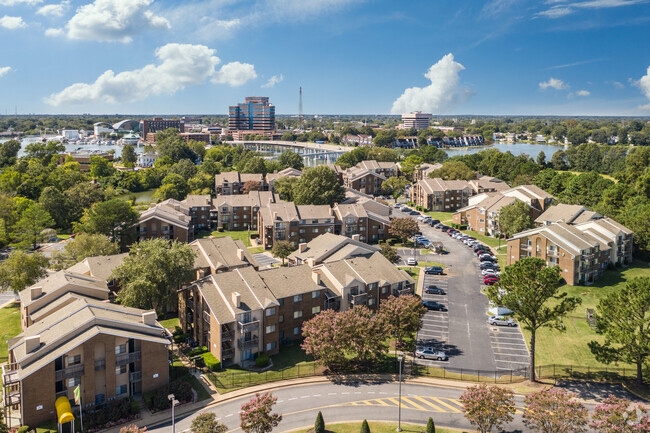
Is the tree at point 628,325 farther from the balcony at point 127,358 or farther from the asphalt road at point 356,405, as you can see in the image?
the balcony at point 127,358

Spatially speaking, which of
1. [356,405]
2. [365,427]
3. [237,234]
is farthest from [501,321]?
[237,234]

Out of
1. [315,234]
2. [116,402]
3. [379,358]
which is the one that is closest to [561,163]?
[315,234]

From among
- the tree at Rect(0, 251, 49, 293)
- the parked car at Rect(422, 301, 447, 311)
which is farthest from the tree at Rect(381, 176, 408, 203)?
the tree at Rect(0, 251, 49, 293)

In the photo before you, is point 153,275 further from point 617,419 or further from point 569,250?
point 569,250

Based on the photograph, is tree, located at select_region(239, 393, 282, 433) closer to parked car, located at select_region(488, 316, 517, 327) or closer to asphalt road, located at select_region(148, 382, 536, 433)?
asphalt road, located at select_region(148, 382, 536, 433)

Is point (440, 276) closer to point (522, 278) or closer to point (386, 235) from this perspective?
point (386, 235)
